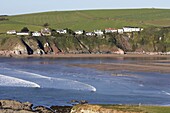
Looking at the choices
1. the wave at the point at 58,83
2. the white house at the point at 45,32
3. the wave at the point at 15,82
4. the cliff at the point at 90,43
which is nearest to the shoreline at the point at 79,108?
the wave at the point at 58,83

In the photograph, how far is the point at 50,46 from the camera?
180875 millimetres

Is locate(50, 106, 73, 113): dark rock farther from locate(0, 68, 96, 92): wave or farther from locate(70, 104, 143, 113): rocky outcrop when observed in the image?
locate(0, 68, 96, 92): wave

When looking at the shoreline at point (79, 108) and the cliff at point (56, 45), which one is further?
the cliff at point (56, 45)

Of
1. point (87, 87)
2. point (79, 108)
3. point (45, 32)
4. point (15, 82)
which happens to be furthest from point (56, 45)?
point (79, 108)

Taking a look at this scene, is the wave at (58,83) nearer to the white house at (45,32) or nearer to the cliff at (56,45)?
the cliff at (56,45)

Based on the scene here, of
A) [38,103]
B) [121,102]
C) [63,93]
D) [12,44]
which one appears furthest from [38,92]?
[12,44]

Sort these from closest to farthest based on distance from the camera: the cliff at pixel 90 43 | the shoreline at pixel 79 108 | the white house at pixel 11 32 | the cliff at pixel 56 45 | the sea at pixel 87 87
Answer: the shoreline at pixel 79 108, the sea at pixel 87 87, the cliff at pixel 56 45, the cliff at pixel 90 43, the white house at pixel 11 32

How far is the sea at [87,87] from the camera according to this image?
2623 inches

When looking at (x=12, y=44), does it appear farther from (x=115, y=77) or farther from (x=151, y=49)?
(x=115, y=77)

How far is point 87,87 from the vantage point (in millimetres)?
78250

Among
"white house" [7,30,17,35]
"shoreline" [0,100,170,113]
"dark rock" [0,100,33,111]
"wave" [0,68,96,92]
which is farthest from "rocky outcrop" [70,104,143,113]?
"white house" [7,30,17,35]

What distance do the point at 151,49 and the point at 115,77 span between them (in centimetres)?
9194

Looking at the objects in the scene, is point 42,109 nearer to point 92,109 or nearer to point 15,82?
point 92,109

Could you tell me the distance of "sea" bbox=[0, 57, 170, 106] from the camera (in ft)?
219
